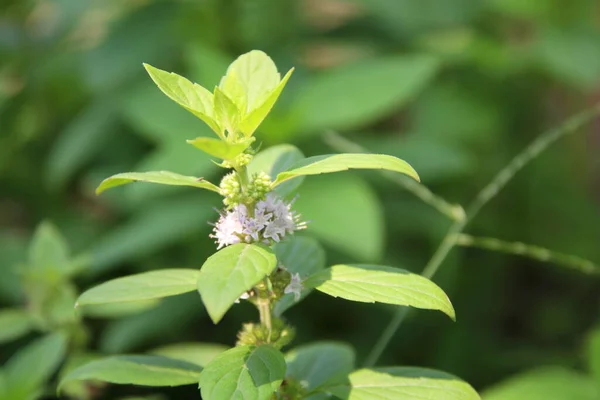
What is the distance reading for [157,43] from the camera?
187cm

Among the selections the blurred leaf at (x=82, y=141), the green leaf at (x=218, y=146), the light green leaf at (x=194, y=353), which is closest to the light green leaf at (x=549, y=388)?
the light green leaf at (x=194, y=353)

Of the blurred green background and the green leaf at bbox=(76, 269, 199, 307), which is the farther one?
the blurred green background

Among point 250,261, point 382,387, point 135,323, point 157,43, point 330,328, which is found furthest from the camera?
point 157,43

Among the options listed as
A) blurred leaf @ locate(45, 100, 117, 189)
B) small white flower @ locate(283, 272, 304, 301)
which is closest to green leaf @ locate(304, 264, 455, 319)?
small white flower @ locate(283, 272, 304, 301)

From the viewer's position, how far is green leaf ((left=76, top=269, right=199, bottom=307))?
60cm

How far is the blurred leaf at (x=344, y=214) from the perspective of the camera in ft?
4.46

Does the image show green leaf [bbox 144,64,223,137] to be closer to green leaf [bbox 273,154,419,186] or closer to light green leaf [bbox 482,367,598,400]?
green leaf [bbox 273,154,419,186]

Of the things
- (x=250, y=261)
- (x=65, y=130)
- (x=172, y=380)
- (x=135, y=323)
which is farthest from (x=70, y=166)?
(x=250, y=261)

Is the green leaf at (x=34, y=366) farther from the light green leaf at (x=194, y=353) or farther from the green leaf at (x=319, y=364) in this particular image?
the green leaf at (x=319, y=364)

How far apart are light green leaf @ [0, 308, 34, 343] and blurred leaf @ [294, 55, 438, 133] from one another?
0.69m

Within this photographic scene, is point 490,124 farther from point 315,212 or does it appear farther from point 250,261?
point 250,261

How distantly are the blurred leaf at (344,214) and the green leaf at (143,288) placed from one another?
0.70m

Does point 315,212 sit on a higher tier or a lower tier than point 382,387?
higher

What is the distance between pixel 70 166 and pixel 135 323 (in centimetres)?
46
